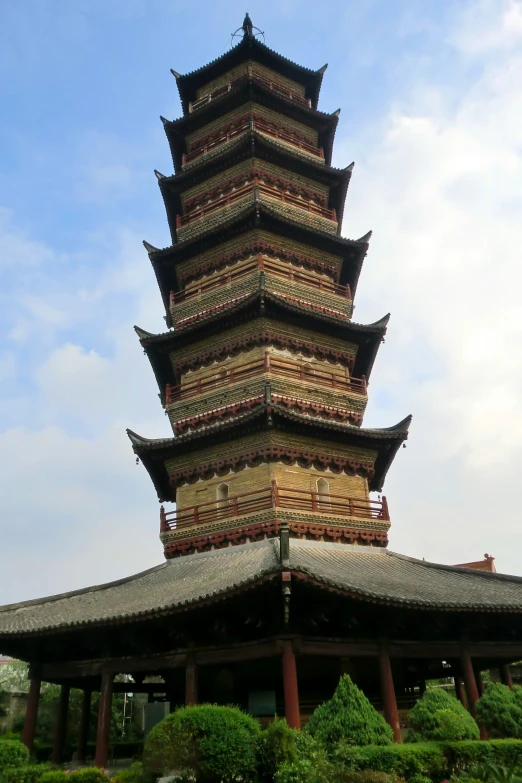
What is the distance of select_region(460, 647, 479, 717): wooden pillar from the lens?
14.8 m

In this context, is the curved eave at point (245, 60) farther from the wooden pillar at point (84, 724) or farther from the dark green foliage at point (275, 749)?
the dark green foliage at point (275, 749)

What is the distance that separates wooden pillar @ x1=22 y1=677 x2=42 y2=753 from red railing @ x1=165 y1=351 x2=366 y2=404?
946cm

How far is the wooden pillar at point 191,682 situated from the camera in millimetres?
13617

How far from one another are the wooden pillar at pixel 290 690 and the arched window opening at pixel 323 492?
5.56 metres

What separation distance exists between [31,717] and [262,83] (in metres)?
25.3

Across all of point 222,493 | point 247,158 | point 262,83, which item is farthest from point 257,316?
point 262,83

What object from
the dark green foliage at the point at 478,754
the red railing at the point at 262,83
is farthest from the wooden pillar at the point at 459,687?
the red railing at the point at 262,83

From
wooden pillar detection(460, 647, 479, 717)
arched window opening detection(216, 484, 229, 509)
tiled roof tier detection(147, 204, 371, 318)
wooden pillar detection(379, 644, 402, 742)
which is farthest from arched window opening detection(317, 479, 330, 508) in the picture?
tiled roof tier detection(147, 204, 371, 318)

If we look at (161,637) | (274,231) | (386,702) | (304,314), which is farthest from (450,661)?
(274,231)

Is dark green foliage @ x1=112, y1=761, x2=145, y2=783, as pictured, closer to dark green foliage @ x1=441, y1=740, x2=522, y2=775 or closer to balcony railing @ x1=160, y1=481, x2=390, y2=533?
dark green foliage @ x1=441, y1=740, x2=522, y2=775

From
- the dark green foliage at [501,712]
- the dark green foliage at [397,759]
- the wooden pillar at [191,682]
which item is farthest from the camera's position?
the wooden pillar at [191,682]

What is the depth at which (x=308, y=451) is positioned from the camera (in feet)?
61.3

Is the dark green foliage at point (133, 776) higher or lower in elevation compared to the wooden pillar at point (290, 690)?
lower

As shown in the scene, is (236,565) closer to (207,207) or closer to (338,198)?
(207,207)
